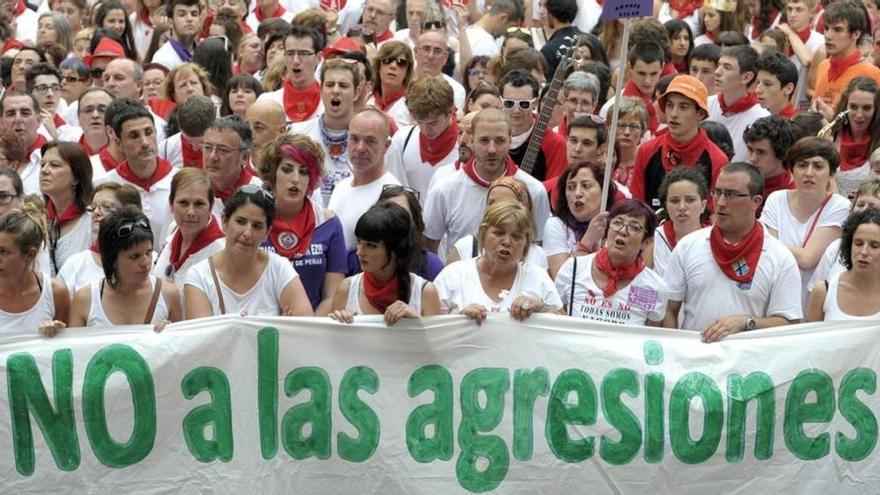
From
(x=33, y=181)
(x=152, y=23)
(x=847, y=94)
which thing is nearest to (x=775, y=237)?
(x=847, y=94)

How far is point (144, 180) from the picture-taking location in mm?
10852

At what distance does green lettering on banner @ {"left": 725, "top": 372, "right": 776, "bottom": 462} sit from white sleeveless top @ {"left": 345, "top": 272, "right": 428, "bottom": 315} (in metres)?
1.38

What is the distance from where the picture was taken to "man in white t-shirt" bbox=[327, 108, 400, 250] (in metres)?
10.6

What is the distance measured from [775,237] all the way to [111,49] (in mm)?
6209

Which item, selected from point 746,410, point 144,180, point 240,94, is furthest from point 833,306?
point 240,94

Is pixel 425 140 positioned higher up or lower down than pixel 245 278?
higher up

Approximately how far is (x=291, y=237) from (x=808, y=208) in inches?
104

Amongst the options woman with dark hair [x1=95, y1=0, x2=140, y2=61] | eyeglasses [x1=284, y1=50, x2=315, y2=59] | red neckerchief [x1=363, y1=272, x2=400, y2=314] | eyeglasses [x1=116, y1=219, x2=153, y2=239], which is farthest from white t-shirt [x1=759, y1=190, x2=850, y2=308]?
woman with dark hair [x1=95, y1=0, x2=140, y2=61]

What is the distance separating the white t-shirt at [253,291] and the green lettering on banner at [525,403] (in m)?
1.16

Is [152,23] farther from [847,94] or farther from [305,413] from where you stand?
[305,413]

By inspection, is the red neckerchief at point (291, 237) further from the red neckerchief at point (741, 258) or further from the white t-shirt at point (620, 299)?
the red neckerchief at point (741, 258)

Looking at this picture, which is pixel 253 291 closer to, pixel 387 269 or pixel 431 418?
pixel 387 269

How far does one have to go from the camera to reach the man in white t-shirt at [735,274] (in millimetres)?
9391

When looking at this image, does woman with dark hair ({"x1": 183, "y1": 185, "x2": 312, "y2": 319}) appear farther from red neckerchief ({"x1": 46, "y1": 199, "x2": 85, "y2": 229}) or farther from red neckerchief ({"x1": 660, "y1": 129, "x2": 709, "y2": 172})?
red neckerchief ({"x1": 660, "y1": 129, "x2": 709, "y2": 172})
